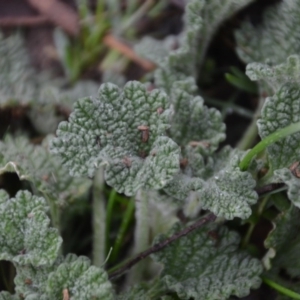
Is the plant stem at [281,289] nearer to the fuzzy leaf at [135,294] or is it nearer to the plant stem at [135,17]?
the fuzzy leaf at [135,294]

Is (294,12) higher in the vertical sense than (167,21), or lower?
higher

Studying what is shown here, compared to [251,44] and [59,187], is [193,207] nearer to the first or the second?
[59,187]

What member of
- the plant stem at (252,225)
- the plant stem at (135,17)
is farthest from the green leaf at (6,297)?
the plant stem at (135,17)

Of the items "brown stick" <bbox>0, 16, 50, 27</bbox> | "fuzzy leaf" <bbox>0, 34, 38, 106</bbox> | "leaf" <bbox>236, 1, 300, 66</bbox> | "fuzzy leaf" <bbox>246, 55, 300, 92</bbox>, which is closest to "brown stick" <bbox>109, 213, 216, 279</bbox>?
"fuzzy leaf" <bbox>246, 55, 300, 92</bbox>

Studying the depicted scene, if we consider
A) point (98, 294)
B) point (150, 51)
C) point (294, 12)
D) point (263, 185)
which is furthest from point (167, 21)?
point (98, 294)

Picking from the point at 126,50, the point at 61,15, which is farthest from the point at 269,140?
the point at 61,15

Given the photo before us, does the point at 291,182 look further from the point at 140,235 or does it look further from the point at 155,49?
A: the point at 155,49
